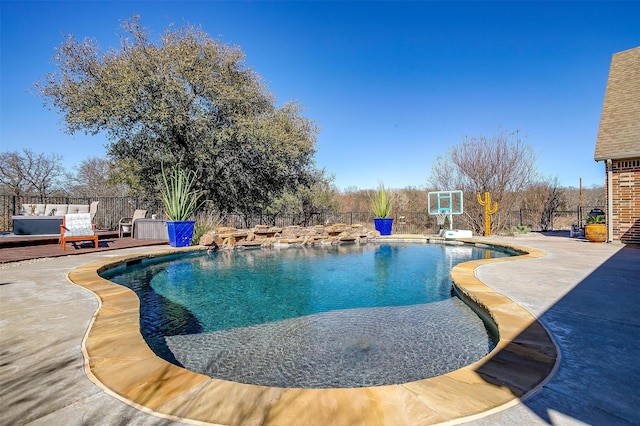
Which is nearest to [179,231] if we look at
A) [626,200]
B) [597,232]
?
[597,232]

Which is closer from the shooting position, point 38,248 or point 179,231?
point 38,248

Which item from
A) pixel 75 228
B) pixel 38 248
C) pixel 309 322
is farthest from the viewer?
pixel 38 248

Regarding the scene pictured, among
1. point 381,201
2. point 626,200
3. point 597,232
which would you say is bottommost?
point 597,232

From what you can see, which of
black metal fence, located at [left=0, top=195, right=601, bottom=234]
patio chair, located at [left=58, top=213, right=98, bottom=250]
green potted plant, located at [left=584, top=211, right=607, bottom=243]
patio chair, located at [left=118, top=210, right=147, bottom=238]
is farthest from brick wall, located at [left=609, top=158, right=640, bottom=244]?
patio chair, located at [left=118, top=210, right=147, bottom=238]

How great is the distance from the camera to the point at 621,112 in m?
8.63

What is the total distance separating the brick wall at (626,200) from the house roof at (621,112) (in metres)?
0.37

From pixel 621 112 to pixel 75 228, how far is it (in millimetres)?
14539

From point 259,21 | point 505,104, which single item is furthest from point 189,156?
point 505,104

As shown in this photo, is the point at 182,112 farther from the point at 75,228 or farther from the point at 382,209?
the point at 382,209

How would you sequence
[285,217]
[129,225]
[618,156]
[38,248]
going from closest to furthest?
[38,248] → [618,156] → [129,225] → [285,217]

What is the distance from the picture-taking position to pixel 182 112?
10250 millimetres

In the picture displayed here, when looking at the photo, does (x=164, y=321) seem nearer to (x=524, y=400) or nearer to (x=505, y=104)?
(x=524, y=400)

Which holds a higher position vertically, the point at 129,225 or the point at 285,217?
the point at 285,217

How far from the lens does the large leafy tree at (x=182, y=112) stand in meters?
9.76
